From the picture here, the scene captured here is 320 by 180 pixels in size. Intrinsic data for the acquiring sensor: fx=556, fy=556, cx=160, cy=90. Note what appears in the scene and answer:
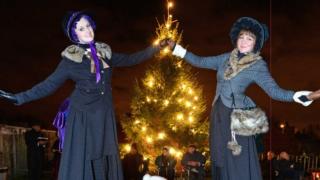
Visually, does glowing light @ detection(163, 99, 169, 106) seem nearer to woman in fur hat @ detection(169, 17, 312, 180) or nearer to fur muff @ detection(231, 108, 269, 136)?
woman in fur hat @ detection(169, 17, 312, 180)

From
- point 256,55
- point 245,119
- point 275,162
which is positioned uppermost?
point 256,55

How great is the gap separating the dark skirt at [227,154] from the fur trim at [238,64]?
10.2 inches

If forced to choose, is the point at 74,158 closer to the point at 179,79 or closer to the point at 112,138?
the point at 112,138

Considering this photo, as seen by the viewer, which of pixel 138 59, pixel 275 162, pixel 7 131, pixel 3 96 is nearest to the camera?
pixel 3 96

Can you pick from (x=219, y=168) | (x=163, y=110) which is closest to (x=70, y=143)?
(x=219, y=168)

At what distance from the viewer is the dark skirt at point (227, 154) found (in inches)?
186

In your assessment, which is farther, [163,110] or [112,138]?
[163,110]

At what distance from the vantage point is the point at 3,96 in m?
4.58

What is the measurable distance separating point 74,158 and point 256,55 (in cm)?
178

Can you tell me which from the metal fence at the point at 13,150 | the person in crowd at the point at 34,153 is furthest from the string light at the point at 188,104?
the metal fence at the point at 13,150

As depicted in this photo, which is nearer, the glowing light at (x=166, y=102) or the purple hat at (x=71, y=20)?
the purple hat at (x=71, y=20)

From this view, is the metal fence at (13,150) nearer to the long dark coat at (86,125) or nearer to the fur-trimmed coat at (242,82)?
the long dark coat at (86,125)

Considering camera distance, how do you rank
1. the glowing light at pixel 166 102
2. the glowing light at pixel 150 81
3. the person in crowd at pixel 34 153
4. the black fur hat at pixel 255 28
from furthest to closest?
1. the glowing light at pixel 150 81
2. the glowing light at pixel 166 102
3. the person in crowd at pixel 34 153
4. the black fur hat at pixel 255 28

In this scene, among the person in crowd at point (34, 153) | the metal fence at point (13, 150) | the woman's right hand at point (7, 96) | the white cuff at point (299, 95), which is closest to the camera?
the white cuff at point (299, 95)
